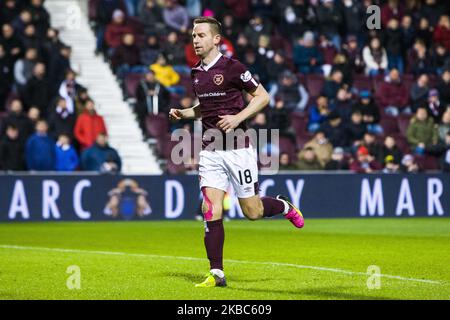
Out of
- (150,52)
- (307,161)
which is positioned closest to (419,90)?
(307,161)

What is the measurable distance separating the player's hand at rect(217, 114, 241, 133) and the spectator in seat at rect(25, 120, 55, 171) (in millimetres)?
10501

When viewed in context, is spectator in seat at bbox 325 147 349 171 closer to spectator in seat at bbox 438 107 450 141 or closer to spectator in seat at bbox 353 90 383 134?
spectator in seat at bbox 353 90 383 134

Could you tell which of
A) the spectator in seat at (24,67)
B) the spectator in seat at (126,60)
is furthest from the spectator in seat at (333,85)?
the spectator in seat at (24,67)

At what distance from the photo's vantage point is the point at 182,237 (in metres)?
16.3

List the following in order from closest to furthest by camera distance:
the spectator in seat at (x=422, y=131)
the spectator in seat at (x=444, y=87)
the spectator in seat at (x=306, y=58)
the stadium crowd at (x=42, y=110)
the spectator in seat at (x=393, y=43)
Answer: the stadium crowd at (x=42, y=110) → the spectator in seat at (x=422, y=131) → the spectator in seat at (x=444, y=87) → the spectator in seat at (x=306, y=58) → the spectator in seat at (x=393, y=43)

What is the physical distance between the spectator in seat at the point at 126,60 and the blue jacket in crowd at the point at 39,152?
12.7 feet

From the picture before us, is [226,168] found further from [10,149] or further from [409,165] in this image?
[409,165]

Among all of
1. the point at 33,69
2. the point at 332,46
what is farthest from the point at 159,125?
the point at 332,46

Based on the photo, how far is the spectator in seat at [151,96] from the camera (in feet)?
71.4

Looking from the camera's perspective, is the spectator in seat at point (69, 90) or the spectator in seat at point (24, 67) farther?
the spectator in seat at point (24, 67)

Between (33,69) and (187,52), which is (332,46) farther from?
(33,69)

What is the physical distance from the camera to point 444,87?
24438 millimetres

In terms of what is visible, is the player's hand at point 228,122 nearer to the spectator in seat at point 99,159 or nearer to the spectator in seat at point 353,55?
the spectator in seat at point 99,159

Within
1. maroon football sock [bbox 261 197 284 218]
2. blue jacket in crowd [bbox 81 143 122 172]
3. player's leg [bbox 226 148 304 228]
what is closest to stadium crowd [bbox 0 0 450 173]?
blue jacket in crowd [bbox 81 143 122 172]
